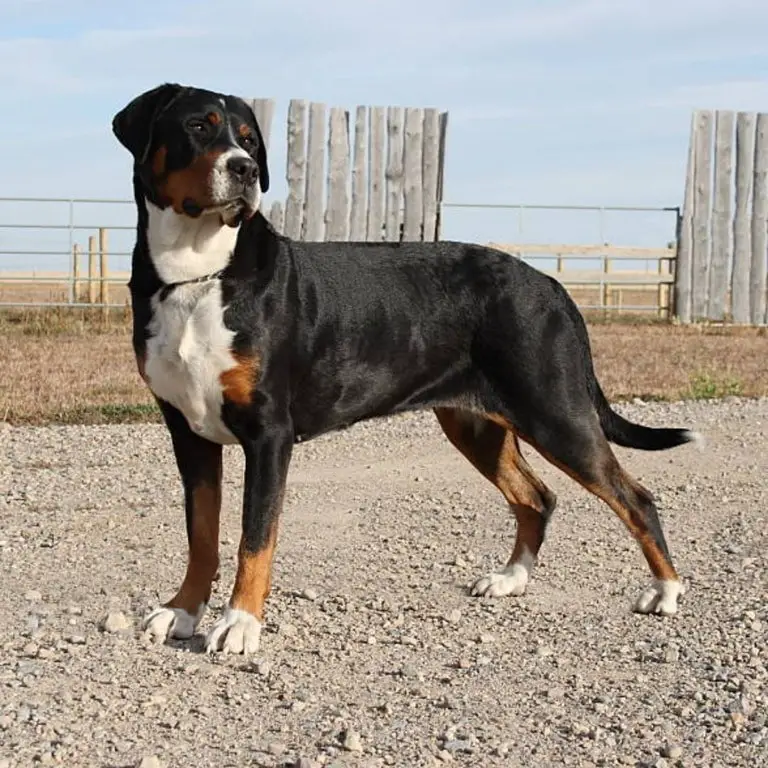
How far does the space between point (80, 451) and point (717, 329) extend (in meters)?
11.8

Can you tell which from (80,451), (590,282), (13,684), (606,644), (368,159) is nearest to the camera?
(13,684)

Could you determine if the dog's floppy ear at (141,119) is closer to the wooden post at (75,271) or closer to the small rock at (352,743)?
the small rock at (352,743)

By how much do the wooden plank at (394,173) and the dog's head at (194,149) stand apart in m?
13.9

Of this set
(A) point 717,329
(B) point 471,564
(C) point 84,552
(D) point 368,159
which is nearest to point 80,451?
(C) point 84,552

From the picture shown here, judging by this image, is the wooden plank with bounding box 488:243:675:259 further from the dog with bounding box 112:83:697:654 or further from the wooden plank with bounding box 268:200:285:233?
the dog with bounding box 112:83:697:654

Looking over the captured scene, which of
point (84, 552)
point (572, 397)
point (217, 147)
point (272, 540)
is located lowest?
point (84, 552)

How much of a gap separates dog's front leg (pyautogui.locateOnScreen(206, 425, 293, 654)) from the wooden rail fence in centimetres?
1574

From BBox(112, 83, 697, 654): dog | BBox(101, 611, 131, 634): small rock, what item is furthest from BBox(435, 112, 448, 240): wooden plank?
BBox(101, 611, 131, 634): small rock

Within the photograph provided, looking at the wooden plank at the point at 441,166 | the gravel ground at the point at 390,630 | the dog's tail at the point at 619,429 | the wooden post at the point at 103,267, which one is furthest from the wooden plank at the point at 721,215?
the dog's tail at the point at 619,429

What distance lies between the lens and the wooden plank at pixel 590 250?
68.1ft

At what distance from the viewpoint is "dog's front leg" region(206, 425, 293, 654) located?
546 cm

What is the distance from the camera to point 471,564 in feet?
23.7

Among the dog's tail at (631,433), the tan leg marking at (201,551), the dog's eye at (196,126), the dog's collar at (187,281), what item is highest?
the dog's eye at (196,126)

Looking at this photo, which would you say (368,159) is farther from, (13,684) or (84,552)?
(13,684)
